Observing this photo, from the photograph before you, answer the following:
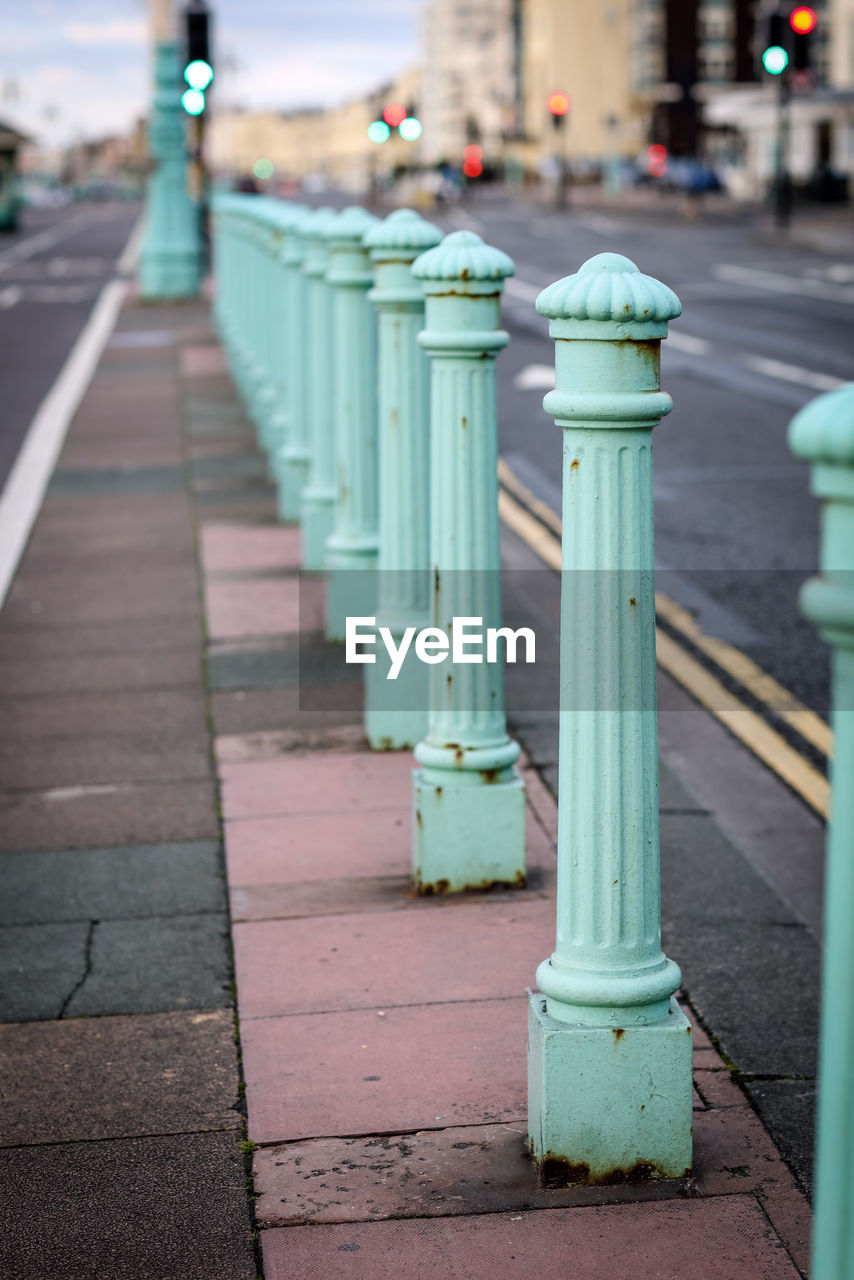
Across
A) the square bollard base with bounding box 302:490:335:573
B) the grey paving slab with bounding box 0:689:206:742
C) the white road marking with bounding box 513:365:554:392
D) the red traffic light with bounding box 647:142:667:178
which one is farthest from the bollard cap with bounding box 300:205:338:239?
the red traffic light with bounding box 647:142:667:178

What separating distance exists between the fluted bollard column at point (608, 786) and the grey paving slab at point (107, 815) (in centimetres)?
219

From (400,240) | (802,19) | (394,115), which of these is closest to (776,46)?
(802,19)

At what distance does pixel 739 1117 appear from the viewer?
11.5 ft

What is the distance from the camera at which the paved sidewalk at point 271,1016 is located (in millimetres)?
3102

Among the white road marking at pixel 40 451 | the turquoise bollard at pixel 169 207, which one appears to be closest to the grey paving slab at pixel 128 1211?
the white road marking at pixel 40 451

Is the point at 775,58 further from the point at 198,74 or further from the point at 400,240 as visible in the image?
the point at 400,240

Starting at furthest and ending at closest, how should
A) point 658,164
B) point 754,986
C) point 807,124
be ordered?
point 658,164
point 807,124
point 754,986

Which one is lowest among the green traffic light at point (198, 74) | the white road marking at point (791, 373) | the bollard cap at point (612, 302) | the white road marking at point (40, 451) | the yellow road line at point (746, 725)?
the yellow road line at point (746, 725)

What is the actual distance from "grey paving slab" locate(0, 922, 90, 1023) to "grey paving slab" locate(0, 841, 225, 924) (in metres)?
0.09

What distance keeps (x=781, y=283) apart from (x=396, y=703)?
80.3ft

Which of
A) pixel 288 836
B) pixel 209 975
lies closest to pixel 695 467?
pixel 288 836

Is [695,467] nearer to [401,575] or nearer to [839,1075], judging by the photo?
[401,575]

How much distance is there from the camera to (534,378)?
18.0 metres

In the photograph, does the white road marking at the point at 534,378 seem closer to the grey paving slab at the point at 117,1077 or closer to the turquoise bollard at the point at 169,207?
the turquoise bollard at the point at 169,207
